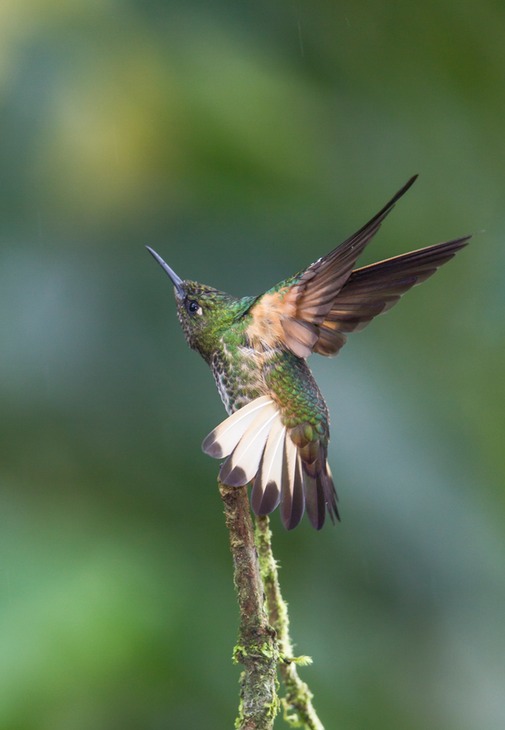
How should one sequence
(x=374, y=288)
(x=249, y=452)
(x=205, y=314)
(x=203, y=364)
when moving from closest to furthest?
(x=249, y=452) < (x=374, y=288) < (x=205, y=314) < (x=203, y=364)

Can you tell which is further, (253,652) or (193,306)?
(193,306)

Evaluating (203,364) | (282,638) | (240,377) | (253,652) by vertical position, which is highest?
(203,364)

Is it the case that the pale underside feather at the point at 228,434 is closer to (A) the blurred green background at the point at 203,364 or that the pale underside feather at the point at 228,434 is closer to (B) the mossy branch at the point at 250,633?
(B) the mossy branch at the point at 250,633

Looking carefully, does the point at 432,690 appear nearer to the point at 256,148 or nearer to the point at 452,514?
the point at 452,514

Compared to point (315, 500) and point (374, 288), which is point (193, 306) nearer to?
point (374, 288)

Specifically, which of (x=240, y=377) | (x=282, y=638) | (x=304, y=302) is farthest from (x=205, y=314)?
(x=282, y=638)

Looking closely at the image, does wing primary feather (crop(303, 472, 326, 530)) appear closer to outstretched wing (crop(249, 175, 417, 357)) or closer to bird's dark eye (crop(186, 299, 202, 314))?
outstretched wing (crop(249, 175, 417, 357))

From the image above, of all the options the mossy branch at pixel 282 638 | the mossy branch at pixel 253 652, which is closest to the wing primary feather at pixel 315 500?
the mossy branch at pixel 282 638
